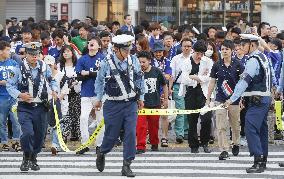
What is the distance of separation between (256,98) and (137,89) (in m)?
1.75

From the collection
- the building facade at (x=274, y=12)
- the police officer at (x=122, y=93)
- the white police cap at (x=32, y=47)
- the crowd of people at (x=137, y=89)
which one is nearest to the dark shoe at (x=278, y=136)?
the crowd of people at (x=137, y=89)

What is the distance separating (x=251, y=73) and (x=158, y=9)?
69.6 ft

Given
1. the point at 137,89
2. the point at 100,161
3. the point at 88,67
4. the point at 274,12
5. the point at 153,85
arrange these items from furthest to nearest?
the point at 274,12, the point at 153,85, the point at 88,67, the point at 100,161, the point at 137,89

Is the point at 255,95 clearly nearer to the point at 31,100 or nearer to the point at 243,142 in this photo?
the point at 243,142

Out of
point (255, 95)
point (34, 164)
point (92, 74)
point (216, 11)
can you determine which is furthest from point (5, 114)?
point (216, 11)

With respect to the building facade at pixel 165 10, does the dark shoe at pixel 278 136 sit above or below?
below

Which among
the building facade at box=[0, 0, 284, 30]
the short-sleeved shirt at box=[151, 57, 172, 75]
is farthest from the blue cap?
the building facade at box=[0, 0, 284, 30]

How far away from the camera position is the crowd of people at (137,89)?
497 inches

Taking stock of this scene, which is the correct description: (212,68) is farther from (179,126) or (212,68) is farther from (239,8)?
(239,8)

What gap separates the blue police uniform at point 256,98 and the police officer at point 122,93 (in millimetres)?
1498

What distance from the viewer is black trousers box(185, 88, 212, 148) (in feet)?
48.5

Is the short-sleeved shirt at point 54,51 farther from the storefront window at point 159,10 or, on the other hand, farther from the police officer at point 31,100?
the storefront window at point 159,10

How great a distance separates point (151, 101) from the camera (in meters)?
15.2

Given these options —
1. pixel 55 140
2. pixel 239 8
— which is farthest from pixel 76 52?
pixel 239 8
